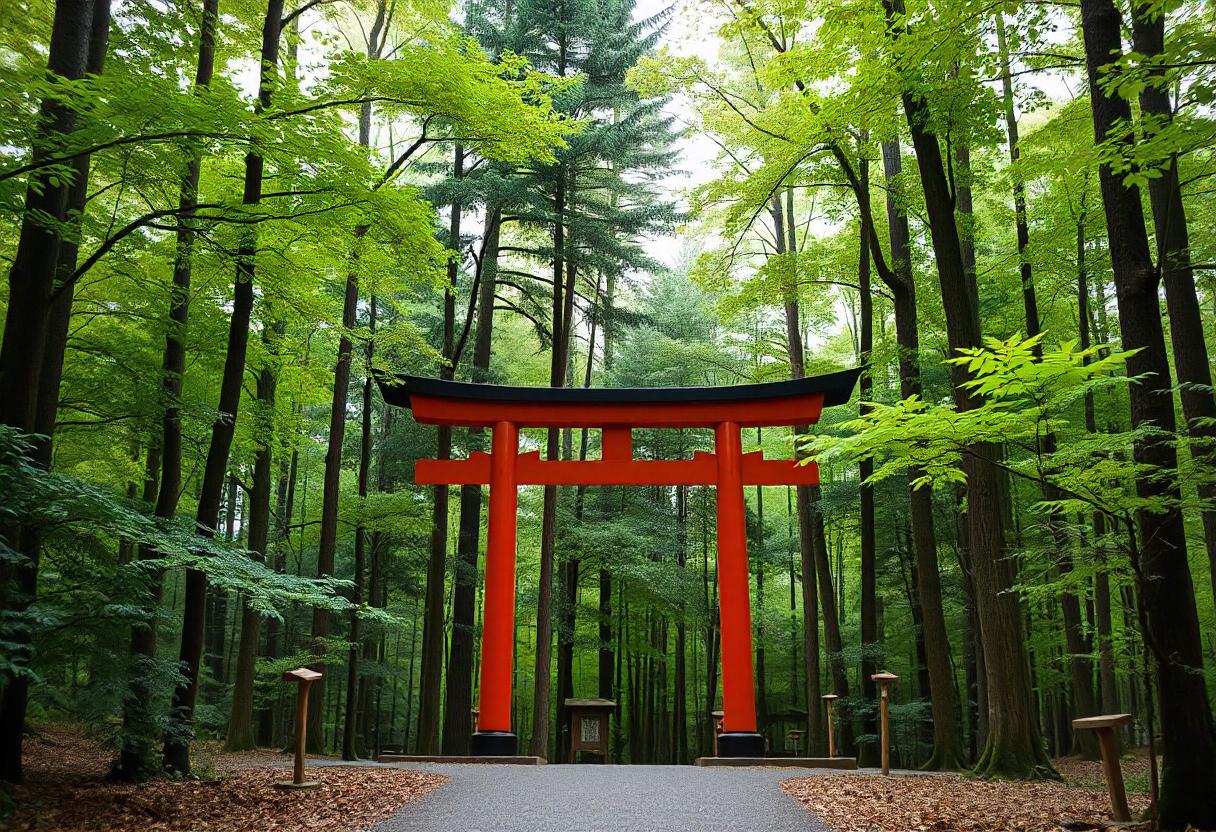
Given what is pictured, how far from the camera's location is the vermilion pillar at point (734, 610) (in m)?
9.10

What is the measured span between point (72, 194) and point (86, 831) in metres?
4.51

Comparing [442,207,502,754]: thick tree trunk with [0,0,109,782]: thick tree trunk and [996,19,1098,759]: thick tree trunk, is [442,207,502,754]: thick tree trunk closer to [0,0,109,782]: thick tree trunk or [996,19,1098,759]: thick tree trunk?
[0,0,109,782]: thick tree trunk

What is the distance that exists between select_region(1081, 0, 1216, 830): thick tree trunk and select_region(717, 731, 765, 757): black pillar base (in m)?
5.01

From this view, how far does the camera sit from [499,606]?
31.2ft

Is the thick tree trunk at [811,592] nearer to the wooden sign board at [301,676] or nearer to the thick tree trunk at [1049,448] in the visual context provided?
the thick tree trunk at [1049,448]

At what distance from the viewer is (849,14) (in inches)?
268

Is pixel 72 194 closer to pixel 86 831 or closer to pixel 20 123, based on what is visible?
pixel 20 123

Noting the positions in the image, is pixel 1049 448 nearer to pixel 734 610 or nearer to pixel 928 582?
pixel 928 582

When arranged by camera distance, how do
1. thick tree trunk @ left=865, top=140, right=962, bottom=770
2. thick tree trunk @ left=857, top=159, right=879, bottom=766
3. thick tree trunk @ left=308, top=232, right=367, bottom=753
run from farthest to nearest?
1. thick tree trunk @ left=857, top=159, right=879, bottom=766
2. thick tree trunk @ left=308, top=232, right=367, bottom=753
3. thick tree trunk @ left=865, top=140, right=962, bottom=770

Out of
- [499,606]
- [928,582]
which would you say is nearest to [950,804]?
[928,582]

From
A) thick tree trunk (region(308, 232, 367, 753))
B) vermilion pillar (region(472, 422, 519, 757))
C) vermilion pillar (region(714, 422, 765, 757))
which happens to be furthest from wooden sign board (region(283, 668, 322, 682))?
thick tree trunk (region(308, 232, 367, 753))

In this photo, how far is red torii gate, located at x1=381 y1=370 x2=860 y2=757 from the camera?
9.45 metres

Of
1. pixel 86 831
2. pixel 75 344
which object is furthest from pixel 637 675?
pixel 86 831

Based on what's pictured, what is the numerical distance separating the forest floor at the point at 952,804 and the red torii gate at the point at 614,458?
2.84 meters
